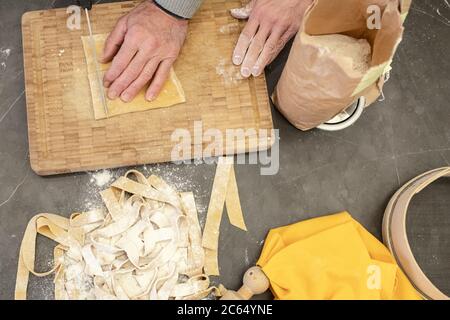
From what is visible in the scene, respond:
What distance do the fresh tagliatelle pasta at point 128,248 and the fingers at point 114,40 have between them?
Answer: 0.90 ft

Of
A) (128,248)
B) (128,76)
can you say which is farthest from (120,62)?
(128,248)

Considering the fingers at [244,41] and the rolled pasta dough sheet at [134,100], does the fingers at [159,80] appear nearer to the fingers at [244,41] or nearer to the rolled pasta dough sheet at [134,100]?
the rolled pasta dough sheet at [134,100]

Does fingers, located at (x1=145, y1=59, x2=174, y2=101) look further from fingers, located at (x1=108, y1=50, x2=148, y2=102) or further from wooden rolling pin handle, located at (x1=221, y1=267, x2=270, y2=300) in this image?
wooden rolling pin handle, located at (x1=221, y1=267, x2=270, y2=300)

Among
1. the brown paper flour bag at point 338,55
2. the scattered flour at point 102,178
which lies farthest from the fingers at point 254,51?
the scattered flour at point 102,178

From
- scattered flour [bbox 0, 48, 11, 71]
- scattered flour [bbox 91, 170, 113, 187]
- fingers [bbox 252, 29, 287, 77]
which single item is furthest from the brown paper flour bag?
scattered flour [bbox 0, 48, 11, 71]

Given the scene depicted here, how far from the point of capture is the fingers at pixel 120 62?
1.04 metres

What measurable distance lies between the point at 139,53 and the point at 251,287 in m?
0.56

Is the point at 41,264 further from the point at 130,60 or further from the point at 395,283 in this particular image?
the point at 395,283

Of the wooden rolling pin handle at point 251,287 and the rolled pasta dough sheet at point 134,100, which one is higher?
the rolled pasta dough sheet at point 134,100

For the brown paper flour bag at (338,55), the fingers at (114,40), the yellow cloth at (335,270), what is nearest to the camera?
the brown paper flour bag at (338,55)

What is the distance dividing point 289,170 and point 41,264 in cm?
59

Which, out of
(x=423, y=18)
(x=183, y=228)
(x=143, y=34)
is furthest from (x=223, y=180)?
(x=423, y=18)

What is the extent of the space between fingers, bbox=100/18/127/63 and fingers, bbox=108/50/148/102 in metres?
0.05

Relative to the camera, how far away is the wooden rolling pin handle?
97 cm
